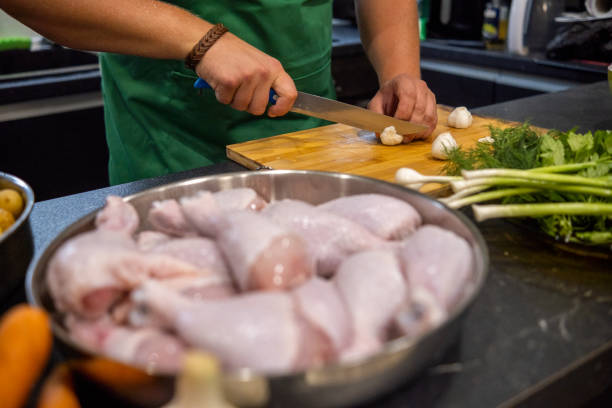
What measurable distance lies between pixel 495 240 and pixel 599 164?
0.79 feet

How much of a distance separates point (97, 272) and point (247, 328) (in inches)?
7.3

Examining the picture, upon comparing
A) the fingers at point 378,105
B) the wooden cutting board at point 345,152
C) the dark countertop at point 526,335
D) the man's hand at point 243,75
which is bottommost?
the wooden cutting board at point 345,152

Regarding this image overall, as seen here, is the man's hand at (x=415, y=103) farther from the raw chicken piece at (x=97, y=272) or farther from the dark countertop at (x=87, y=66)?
the dark countertop at (x=87, y=66)

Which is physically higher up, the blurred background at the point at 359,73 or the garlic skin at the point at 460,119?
the garlic skin at the point at 460,119

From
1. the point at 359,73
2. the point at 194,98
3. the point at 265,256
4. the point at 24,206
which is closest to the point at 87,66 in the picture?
the point at 194,98

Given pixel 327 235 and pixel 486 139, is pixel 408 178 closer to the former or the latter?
pixel 327 235

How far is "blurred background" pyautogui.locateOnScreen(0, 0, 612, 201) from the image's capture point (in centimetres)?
234

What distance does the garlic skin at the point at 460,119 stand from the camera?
1.45 m

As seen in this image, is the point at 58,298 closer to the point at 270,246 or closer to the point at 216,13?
the point at 270,246

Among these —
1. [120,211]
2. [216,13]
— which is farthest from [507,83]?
[120,211]

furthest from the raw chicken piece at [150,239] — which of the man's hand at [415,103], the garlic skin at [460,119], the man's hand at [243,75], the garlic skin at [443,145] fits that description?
the garlic skin at [460,119]

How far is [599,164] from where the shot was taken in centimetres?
95

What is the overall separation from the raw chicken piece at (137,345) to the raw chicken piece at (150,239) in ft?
0.53

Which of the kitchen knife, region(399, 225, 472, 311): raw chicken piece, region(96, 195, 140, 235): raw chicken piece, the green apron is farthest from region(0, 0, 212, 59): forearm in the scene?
region(399, 225, 472, 311): raw chicken piece
